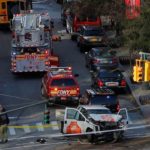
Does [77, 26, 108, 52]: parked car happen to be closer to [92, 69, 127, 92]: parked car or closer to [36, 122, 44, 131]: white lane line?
[92, 69, 127, 92]: parked car

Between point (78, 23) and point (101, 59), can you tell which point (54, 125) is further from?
point (78, 23)

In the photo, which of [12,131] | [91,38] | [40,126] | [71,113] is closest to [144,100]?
[40,126]

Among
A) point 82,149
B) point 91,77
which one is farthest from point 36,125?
point 91,77

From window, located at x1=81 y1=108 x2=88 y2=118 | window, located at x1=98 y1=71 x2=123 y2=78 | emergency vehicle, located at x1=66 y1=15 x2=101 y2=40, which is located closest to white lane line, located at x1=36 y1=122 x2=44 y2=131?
window, located at x1=81 y1=108 x2=88 y2=118

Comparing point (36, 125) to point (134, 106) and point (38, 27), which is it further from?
point (38, 27)

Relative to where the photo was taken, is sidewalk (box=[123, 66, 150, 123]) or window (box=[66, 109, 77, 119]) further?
sidewalk (box=[123, 66, 150, 123])

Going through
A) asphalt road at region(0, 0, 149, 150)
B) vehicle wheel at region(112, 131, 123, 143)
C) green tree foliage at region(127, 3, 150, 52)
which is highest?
green tree foliage at region(127, 3, 150, 52)

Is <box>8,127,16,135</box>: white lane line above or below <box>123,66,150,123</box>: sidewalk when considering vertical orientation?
above

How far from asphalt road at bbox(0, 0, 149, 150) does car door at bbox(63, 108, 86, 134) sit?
519 millimetres

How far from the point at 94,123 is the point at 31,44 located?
19.4m

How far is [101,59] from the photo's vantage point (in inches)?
1873

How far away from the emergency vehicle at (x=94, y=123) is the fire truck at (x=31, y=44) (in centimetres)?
1523

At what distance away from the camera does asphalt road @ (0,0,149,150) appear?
103ft

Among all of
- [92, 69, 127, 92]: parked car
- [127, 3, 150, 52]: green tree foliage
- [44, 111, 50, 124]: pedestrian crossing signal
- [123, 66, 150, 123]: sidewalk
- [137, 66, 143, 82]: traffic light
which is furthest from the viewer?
[92, 69, 127, 92]: parked car
